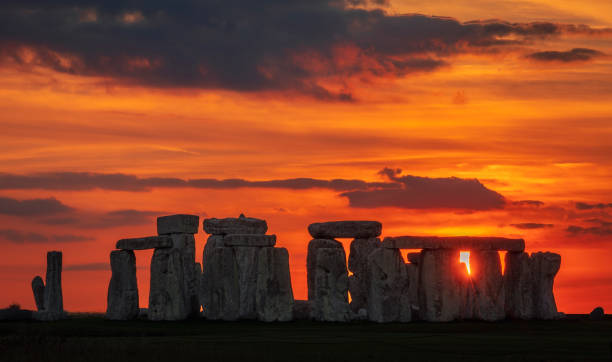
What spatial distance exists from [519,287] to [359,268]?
21.2 feet

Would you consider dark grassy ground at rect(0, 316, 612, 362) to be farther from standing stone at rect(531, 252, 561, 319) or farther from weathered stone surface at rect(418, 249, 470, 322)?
standing stone at rect(531, 252, 561, 319)

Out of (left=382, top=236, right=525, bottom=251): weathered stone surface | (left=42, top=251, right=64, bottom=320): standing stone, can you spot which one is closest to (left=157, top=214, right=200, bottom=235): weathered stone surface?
(left=42, top=251, right=64, bottom=320): standing stone

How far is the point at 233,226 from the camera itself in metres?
42.1

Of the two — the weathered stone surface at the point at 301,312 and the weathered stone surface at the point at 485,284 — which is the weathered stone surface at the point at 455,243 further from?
the weathered stone surface at the point at 301,312

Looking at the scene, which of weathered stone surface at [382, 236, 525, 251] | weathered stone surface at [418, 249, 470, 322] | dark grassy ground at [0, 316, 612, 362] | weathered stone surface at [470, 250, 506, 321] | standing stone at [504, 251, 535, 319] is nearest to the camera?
dark grassy ground at [0, 316, 612, 362]

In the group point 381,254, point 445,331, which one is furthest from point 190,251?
point 445,331

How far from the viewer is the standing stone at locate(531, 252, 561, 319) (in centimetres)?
4072

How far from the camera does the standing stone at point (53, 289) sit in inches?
1623

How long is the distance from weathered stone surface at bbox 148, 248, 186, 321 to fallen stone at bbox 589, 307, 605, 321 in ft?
52.9

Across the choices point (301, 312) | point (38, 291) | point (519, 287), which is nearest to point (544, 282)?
point (519, 287)

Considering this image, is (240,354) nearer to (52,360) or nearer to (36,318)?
(52,360)

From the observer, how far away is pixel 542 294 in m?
40.8

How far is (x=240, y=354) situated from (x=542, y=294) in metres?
18.6

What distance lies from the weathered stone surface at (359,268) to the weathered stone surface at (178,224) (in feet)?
21.5
